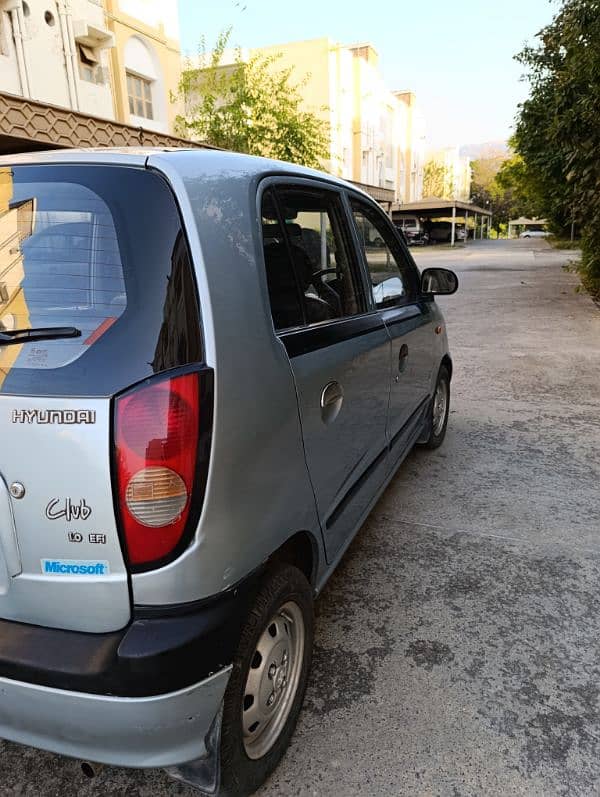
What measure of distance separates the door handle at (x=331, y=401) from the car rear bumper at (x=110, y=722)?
0.92 meters

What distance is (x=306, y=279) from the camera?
2.21 m

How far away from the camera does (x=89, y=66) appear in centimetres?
1616

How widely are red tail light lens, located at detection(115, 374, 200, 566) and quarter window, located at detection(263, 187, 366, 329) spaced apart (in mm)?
538

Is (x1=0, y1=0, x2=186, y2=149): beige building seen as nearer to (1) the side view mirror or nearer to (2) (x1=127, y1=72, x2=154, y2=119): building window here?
(2) (x1=127, y1=72, x2=154, y2=119): building window

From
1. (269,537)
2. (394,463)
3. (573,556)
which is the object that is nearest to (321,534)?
(269,537)

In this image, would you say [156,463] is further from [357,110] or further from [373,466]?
[357,110]

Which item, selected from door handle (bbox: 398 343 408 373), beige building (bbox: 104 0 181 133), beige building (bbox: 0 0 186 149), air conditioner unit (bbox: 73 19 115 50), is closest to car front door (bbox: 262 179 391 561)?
door handle (bbox: 398 343 408 373)

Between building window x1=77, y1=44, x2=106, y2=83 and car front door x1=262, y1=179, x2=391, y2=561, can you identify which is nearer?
car front door x1=262, y1=179, x2=391, y2=561

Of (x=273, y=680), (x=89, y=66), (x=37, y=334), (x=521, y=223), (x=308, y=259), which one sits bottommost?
(x=273, y=680)

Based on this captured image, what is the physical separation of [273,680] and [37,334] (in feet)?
4.02

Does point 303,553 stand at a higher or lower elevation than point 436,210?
lower

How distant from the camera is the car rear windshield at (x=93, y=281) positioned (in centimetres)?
143

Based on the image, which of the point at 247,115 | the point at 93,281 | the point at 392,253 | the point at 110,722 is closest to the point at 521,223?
the point at 247,115

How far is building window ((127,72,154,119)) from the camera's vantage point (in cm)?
1788
